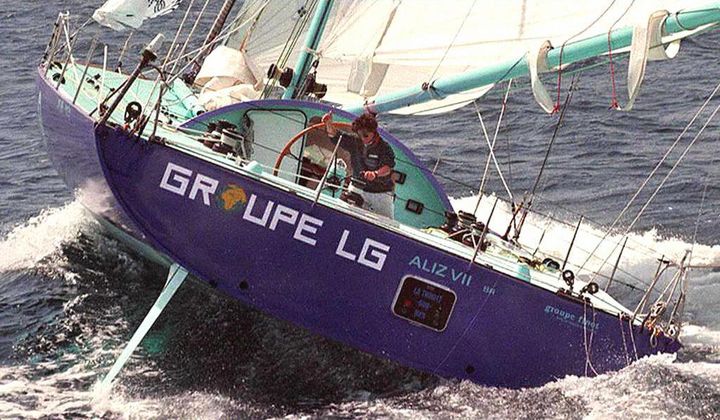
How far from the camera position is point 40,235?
13.2 metres

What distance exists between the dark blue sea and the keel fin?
0.16 m

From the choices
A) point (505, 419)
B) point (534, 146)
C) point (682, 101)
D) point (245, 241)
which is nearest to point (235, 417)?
point (245, 241)

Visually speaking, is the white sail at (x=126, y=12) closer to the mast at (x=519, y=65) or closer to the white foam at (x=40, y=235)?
the white foam at (x=40, y=235)

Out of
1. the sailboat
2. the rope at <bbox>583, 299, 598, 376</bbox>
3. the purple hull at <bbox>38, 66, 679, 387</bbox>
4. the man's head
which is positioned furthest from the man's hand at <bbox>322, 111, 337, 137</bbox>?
the rope at <bbox>583, 299, 598, 376</bbox>

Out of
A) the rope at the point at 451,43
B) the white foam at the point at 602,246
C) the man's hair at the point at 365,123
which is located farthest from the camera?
the white foam at the point at 602,246

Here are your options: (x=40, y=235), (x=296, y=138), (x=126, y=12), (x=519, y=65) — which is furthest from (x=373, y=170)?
(x=40, y=235)

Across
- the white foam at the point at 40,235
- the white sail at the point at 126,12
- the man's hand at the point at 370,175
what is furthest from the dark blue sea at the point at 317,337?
the white sail at the point at 126,12

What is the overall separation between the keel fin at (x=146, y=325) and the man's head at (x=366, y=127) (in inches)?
68.4

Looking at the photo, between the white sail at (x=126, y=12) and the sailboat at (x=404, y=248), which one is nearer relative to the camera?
the sailboat at (x=404, y=248)

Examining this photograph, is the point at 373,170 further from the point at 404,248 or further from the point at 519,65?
the point at 519,65

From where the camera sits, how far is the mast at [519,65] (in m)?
9.05

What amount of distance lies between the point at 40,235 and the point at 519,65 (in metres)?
5.74

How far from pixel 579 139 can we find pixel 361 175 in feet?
24.5

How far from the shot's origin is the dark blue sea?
31.0ft
